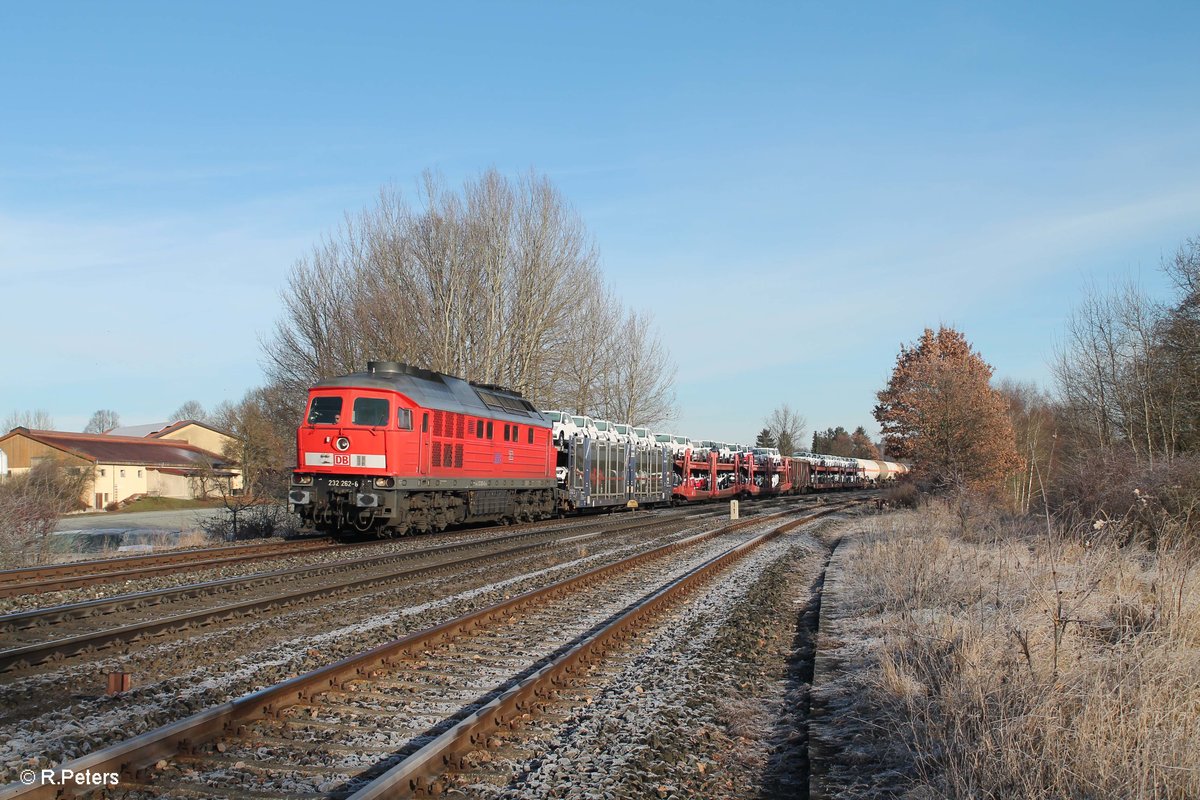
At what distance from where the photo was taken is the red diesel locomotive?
1769 centimetres

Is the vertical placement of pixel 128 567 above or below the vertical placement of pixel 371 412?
below

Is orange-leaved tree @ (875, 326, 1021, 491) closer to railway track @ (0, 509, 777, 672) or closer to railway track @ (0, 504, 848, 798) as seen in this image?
railway track @ (0, 509, 777, 672)

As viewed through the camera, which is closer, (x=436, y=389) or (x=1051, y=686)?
(x=1051, y=686)

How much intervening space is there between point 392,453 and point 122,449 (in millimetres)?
57283

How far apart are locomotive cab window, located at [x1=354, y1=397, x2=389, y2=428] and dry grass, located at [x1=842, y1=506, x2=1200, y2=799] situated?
11555mm

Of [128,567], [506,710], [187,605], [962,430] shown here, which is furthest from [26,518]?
[962,430]

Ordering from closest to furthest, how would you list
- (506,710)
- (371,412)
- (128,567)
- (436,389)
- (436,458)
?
(506,710) → (128,567) → (371,412) → (436,458) → (436,389)

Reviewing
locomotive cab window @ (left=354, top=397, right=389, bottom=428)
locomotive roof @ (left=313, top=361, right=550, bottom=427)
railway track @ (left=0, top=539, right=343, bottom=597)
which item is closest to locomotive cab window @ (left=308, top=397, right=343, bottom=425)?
locomotive roof @ (left=313, top=361, right=550, bottom=427)

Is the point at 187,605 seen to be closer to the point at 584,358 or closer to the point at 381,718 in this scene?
the point at 381,718

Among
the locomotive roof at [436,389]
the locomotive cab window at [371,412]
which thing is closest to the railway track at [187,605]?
the locomotive cab window at [371,412]

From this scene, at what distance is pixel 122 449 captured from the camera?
64875 mm

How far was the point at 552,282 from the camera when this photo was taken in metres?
41.4

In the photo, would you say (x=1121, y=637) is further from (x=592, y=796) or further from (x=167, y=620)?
(x=167, y=620)

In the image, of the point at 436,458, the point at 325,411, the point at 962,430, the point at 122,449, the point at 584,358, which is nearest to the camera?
the point at 325,411
